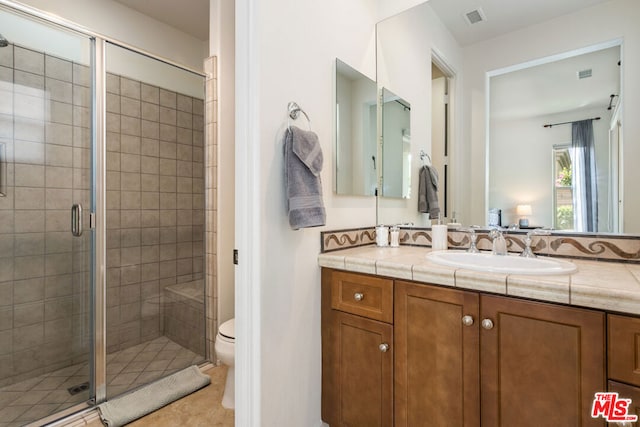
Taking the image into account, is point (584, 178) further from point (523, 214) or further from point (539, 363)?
point (539, 363)

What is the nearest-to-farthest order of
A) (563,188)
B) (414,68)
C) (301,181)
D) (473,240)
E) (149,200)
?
(301,181) < (563,188) < (473,240) < (414,68) < (149,200)

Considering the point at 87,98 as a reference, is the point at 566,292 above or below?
below

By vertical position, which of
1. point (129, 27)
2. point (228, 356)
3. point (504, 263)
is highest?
point (129, 27)

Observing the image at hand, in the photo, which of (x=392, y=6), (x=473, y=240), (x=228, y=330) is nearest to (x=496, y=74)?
(x=392, y=6)

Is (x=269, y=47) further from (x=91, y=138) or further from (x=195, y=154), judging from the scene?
(x=195, y=154)

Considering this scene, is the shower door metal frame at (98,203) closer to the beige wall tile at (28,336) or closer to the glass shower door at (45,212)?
the glass shower door at (45,212)

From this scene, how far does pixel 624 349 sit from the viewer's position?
812mm

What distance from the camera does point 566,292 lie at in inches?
34.9

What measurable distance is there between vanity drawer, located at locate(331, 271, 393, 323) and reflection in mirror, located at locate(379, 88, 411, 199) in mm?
737

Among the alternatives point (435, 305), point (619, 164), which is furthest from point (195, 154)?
point (619, 164)

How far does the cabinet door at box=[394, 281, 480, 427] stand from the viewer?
1054 mm

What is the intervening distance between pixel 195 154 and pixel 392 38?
1767mm

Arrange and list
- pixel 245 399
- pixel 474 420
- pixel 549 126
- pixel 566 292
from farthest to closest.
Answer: pixel 549 126, pixel 245 399, pixel 474 420, pixel 566 292

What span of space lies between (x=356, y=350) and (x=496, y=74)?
4.98ft
